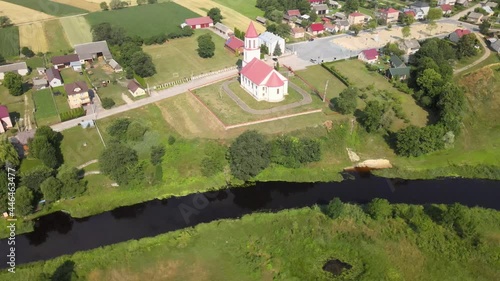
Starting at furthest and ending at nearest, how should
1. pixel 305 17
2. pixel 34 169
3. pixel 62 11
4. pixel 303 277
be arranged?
pixel 62 11 < pixel 305 17 < pixel 34 169 < pixel 303 277

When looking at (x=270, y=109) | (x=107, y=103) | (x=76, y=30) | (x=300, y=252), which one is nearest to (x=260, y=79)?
(x=270, y=109)

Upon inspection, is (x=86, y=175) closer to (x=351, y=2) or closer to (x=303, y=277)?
(x=303, y=277)

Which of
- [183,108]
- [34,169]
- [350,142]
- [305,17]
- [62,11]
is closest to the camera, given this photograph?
[34,169]

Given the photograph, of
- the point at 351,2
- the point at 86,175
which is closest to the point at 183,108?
the point at 86,175

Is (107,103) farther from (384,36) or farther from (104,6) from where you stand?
(384,36)

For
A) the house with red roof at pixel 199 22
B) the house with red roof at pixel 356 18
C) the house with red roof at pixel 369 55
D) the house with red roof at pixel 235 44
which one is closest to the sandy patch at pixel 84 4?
the house with red roof at pixel 199 22

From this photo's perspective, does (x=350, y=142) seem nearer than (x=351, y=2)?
Yes

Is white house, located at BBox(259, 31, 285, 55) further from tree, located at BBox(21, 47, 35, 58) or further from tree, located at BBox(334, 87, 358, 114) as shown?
tree, located at BBox(21, 47, 35, 58)
